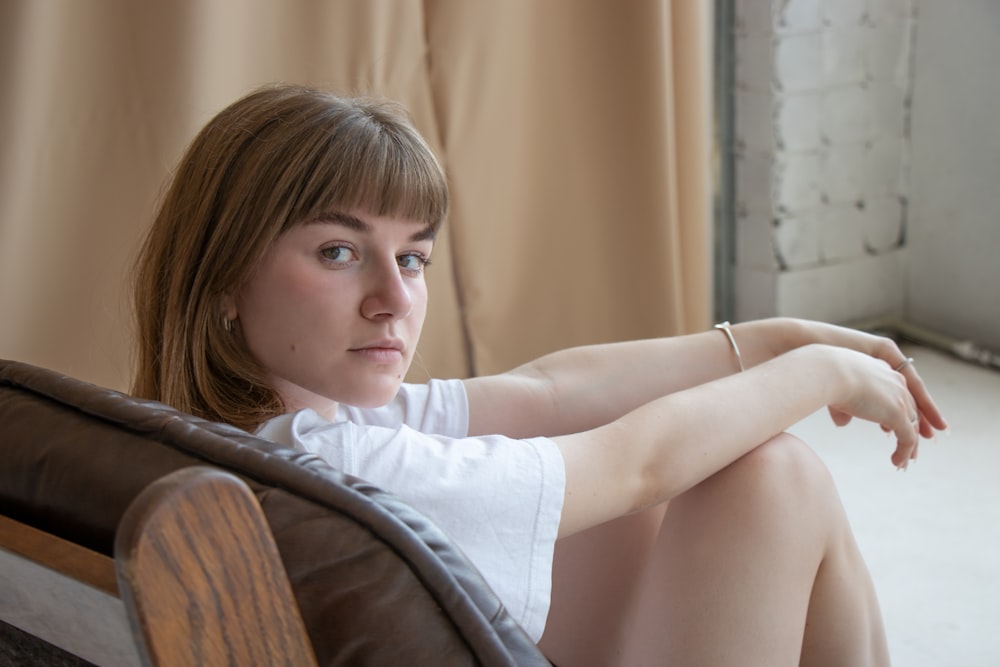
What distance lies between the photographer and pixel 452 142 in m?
2.35

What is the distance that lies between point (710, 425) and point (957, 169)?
195 cm

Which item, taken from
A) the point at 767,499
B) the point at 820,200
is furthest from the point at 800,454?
the point at 820,200

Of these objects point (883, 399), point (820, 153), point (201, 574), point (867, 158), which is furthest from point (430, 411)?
point (867, 158)

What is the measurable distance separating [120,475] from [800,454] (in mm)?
761

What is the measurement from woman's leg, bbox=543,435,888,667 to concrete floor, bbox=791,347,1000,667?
1.65ft

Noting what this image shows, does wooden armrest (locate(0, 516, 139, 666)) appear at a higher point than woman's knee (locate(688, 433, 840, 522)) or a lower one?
higher

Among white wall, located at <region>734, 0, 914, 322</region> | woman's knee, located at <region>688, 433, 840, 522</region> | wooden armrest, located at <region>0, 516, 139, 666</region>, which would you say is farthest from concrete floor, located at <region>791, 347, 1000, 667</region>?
wooden armrest, located at <region>0, 516, 139, 666</region>

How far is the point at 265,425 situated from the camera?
979 mm

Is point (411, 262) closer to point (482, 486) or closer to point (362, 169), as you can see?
point (362, 169)

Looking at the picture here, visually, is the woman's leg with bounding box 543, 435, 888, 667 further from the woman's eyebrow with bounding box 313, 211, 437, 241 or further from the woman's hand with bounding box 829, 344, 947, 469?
the woman's eyebrow with bounding box 313, 211, 437, 241

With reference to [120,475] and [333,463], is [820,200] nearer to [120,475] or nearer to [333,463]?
[333,463]

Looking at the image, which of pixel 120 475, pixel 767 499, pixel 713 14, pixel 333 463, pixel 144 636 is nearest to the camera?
pixel 144 636

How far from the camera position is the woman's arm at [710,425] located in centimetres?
100

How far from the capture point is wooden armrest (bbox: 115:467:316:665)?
49 centimetres
